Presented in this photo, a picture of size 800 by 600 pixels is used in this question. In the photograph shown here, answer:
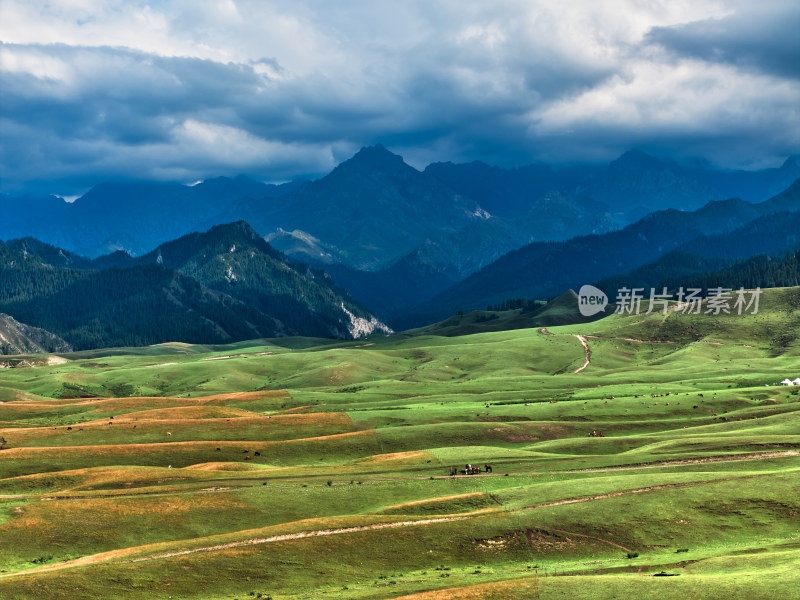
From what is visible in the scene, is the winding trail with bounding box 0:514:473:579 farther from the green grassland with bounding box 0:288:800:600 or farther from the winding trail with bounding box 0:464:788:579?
Result: the green grassland with bounding box 0:288:800:600

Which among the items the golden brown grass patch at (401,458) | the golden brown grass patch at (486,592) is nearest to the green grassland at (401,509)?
the golden brown grass patch at (486,592)

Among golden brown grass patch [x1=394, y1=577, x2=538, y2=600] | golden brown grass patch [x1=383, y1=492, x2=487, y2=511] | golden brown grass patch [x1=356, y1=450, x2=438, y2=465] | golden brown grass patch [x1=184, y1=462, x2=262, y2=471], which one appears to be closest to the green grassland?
golden brown grass patch [x1=394, y1=577, x2=538, y2=600]

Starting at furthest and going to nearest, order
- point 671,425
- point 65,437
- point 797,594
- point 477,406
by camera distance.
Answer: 1. point 477,406
2. point 671,425
3. point 65,437
4. point 797,594

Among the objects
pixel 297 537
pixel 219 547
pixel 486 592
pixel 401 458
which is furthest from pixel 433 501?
pixel 401 458

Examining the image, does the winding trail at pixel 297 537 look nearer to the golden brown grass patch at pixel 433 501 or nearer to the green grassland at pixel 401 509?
the green grassland at pixel 401 509

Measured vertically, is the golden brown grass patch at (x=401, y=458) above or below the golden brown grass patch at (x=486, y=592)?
above

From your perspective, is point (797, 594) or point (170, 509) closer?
point (797, 594)

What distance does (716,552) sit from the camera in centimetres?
6009

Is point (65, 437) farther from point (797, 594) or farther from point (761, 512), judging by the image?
point (797, 594)

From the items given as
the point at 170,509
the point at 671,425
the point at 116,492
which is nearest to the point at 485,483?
the point at 170,509

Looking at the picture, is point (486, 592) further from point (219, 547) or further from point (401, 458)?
point (401, 458)

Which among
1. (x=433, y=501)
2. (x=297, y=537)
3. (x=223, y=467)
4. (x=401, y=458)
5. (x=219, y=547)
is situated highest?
(x=401, y=458)

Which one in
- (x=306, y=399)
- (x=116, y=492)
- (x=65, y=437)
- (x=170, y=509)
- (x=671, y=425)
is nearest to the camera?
(x=170, y=509)

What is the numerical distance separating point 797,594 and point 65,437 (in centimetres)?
10271
